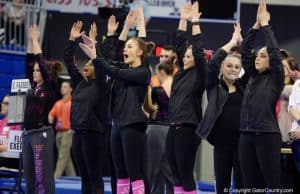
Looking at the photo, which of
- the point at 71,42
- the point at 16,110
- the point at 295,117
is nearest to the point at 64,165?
the point at 16,110

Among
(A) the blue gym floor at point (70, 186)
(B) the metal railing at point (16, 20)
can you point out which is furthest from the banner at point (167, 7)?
(A) the blue gym floor at point (70, 186)

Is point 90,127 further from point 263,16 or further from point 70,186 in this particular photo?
point 70,186

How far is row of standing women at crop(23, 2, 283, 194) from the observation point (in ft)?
22.9

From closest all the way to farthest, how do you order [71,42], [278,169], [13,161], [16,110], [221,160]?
[278,169], [221,160], [71,42], [16,110], [13,161]

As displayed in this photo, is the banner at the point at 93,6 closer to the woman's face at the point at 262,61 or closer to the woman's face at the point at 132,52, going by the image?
the woman's face at the point at 132,52

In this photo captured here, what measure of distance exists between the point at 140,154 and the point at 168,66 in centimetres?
173

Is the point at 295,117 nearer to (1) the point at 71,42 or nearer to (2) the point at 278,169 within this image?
(2) the point at 278,169

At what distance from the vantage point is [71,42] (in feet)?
28.3

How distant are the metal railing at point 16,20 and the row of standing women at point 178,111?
5558 millimetres

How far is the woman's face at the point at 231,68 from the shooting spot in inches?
294

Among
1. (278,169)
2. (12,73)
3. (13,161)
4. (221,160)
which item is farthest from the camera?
(12,73)

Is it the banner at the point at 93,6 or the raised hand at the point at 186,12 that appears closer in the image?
the raised hand at the point at 186,12

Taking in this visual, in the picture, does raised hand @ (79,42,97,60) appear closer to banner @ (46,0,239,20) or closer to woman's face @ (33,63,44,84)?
woman's face @ (33,63,44,84)

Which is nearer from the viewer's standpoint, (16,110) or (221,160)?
(221,160)
